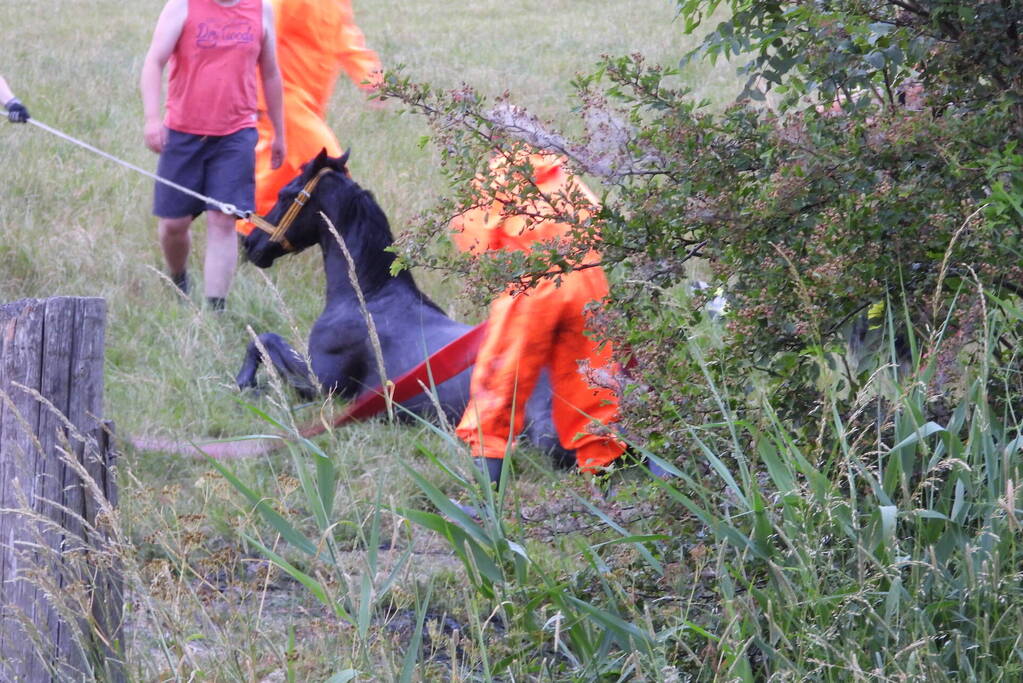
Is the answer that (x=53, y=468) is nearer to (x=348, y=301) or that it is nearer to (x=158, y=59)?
(x=348, y=301)

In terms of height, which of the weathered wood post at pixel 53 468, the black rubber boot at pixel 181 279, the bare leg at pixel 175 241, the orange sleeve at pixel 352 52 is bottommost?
the black rubber boot at pixel 181 279

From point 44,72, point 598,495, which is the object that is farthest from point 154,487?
point 44,72

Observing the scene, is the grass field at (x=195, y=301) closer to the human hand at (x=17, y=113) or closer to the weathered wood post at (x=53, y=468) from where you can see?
the weathered wood post at (x=53, y=468)

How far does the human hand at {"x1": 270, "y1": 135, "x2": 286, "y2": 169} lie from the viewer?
8.17m

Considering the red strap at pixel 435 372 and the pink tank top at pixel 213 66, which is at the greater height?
the pink tank top at pixel 213 66

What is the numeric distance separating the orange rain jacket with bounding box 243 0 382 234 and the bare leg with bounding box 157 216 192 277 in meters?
0.63

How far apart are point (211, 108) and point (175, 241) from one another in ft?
3.17

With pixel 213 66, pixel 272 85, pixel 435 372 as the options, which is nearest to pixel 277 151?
pixel 272 85

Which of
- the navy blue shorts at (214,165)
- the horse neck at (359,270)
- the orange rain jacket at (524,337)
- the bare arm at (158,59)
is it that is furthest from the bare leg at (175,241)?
the orange rain jacket at (524,337)

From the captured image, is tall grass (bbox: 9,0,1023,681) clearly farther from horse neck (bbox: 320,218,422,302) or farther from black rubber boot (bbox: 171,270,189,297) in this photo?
black rubber boot (bbox: 171,270,189,297)

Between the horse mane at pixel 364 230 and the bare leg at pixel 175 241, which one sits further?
the bare leg at pixel 175 241

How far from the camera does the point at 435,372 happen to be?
19.0ft

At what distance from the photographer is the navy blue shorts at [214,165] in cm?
777

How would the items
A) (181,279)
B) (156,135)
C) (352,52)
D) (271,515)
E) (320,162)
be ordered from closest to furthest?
(271,515), (320,162), (156,135), (181,279), (352,52)
